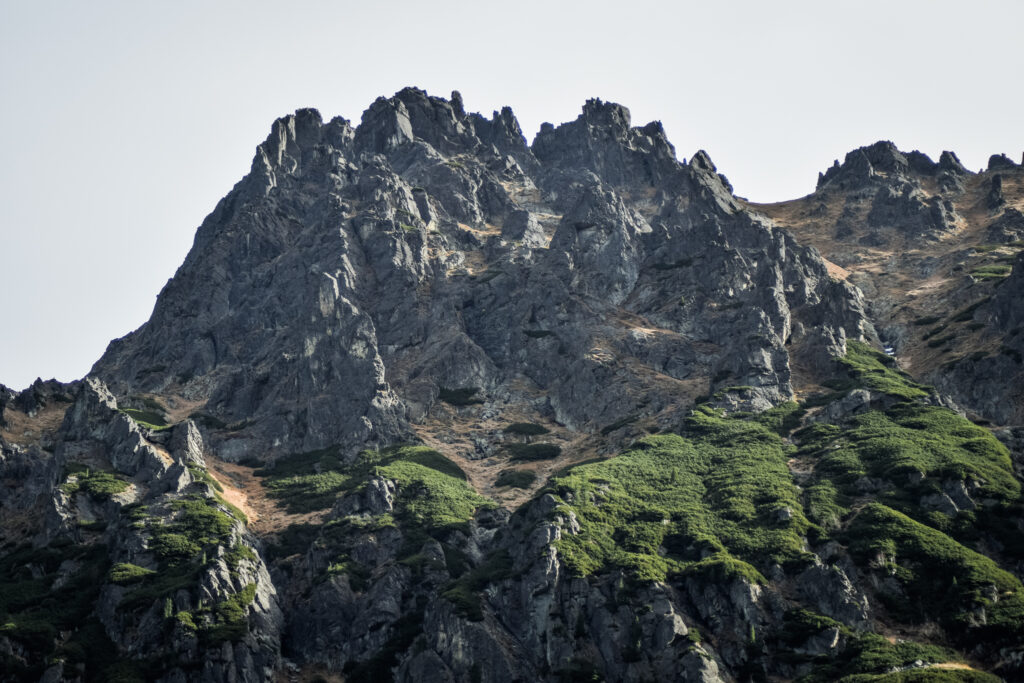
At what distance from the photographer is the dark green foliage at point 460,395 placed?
136875 millimetres

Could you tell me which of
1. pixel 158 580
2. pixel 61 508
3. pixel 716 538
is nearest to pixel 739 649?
pixel 716 538

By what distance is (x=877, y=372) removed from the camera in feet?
399

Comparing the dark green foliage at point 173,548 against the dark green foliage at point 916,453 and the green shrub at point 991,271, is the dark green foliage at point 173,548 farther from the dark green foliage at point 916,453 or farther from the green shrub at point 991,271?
the green shrub at point 991,271

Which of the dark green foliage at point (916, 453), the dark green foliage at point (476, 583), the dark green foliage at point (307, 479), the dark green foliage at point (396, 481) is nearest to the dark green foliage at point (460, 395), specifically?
the dark green foliage at point (396, 481)

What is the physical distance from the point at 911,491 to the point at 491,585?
4196 cm

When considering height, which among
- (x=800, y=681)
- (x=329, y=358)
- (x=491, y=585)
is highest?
(x=329, y=358)

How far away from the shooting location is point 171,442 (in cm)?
11200

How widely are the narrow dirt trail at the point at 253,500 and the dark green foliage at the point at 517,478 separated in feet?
75.4

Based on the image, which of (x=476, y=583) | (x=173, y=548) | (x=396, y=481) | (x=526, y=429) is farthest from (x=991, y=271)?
(x=173, y=548)

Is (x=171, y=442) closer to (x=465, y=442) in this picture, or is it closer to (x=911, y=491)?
(x=465, y=442)

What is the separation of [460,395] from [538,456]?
2158cm

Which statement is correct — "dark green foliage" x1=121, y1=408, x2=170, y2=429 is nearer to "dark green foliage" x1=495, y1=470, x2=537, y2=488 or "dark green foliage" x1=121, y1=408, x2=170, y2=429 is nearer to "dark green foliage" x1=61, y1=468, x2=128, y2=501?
"dark green foliage" x1=61, y1=468, x2=128, y2=501

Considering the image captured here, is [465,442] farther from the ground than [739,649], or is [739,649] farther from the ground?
[465,442]

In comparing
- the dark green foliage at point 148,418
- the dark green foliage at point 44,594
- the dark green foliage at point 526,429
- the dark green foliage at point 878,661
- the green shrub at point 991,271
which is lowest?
the dark green foliage at point 878,661
